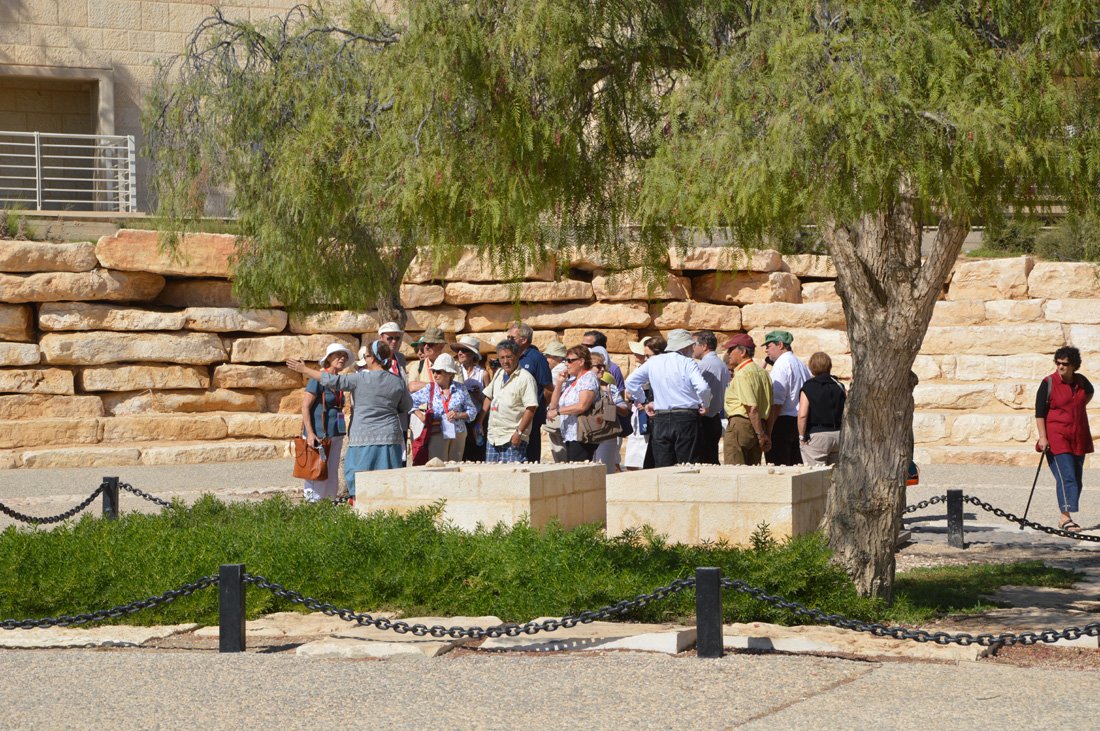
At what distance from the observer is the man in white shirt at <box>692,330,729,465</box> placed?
11346 millimetres

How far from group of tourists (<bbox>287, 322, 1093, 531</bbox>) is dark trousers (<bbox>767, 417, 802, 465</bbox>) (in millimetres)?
11

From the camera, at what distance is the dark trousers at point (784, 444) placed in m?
11.7

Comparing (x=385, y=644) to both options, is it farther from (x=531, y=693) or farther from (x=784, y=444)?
(x=784, y=444)

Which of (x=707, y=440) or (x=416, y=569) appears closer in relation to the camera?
(x=416, y=569)

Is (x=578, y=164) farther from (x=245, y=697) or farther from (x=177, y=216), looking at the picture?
(x=177, y=216)

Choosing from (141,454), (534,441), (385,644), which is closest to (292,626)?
(385,644)

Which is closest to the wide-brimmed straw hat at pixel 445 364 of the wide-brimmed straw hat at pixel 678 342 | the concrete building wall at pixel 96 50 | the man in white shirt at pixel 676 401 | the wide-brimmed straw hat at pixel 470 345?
the wide-brimmed straw hat at pixel 470 345

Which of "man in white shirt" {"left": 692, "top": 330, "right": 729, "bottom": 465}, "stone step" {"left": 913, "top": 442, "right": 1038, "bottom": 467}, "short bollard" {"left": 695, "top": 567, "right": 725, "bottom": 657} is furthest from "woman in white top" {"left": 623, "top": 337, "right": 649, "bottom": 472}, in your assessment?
"stone step" {"left": 913, "top": 442, "right": 1038, "bottom": 467}

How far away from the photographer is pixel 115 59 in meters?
23.2

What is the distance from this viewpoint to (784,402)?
38.2ft

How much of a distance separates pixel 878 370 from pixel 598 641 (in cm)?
224

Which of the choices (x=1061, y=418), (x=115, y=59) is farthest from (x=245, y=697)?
(x=115, y=59)

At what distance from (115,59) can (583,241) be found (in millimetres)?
17842

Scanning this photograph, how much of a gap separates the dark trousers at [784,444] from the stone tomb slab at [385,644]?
4.97 meters
